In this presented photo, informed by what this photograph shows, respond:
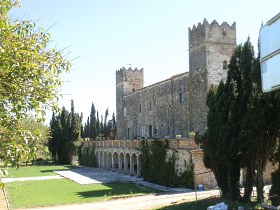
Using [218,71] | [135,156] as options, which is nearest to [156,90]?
[135,156]

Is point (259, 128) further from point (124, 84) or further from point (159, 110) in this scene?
point (124, 84)

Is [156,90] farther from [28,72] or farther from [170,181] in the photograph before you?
Result: [28,72]

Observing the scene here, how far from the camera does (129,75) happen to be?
169ft

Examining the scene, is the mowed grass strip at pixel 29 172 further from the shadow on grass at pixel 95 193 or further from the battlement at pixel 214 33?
the battlement at pixel 214 33

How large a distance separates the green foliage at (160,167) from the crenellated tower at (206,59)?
14.6 ft

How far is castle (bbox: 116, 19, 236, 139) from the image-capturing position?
30.4m

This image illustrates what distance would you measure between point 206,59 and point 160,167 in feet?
32.1

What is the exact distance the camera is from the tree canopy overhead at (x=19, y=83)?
452 cm

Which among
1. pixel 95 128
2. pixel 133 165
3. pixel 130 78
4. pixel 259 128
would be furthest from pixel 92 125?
pixel 259 128

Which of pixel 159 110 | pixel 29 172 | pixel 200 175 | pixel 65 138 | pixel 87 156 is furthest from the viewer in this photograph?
pixel 65 138

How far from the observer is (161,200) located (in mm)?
19484

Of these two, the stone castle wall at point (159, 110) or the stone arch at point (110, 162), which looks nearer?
the stone castle wall at point (159, 110)

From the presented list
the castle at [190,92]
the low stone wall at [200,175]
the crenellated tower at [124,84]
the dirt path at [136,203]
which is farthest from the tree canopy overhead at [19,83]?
the crenellated tower at [124,84]

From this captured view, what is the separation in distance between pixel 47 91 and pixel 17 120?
608mm
